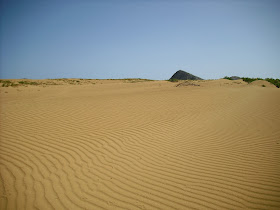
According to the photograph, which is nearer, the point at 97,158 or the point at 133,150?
the point at 97,158

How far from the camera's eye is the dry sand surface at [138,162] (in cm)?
276

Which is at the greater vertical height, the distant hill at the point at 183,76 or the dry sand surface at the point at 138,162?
the distant hill at the point at 183,76

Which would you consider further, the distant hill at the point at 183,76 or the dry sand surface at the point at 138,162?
the distant hill at the point at 183,76

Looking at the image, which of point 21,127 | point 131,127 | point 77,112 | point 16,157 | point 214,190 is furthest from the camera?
point 77,112

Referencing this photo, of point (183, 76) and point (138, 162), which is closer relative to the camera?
point (138, 162)

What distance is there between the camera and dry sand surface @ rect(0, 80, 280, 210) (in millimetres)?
2764

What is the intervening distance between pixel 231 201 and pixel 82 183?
9.03 feet

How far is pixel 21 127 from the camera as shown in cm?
578

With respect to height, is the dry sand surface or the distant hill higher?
the distant hill

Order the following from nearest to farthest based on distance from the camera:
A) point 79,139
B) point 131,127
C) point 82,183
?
1. point 82,183
2. point 79,139
3. point 131,127

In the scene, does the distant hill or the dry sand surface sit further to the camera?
the distant hill

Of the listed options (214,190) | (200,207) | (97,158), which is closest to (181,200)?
(200,207)

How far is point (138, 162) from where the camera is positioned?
12.8 feet

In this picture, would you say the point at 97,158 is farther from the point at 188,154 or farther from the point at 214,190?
the point at 214,190
